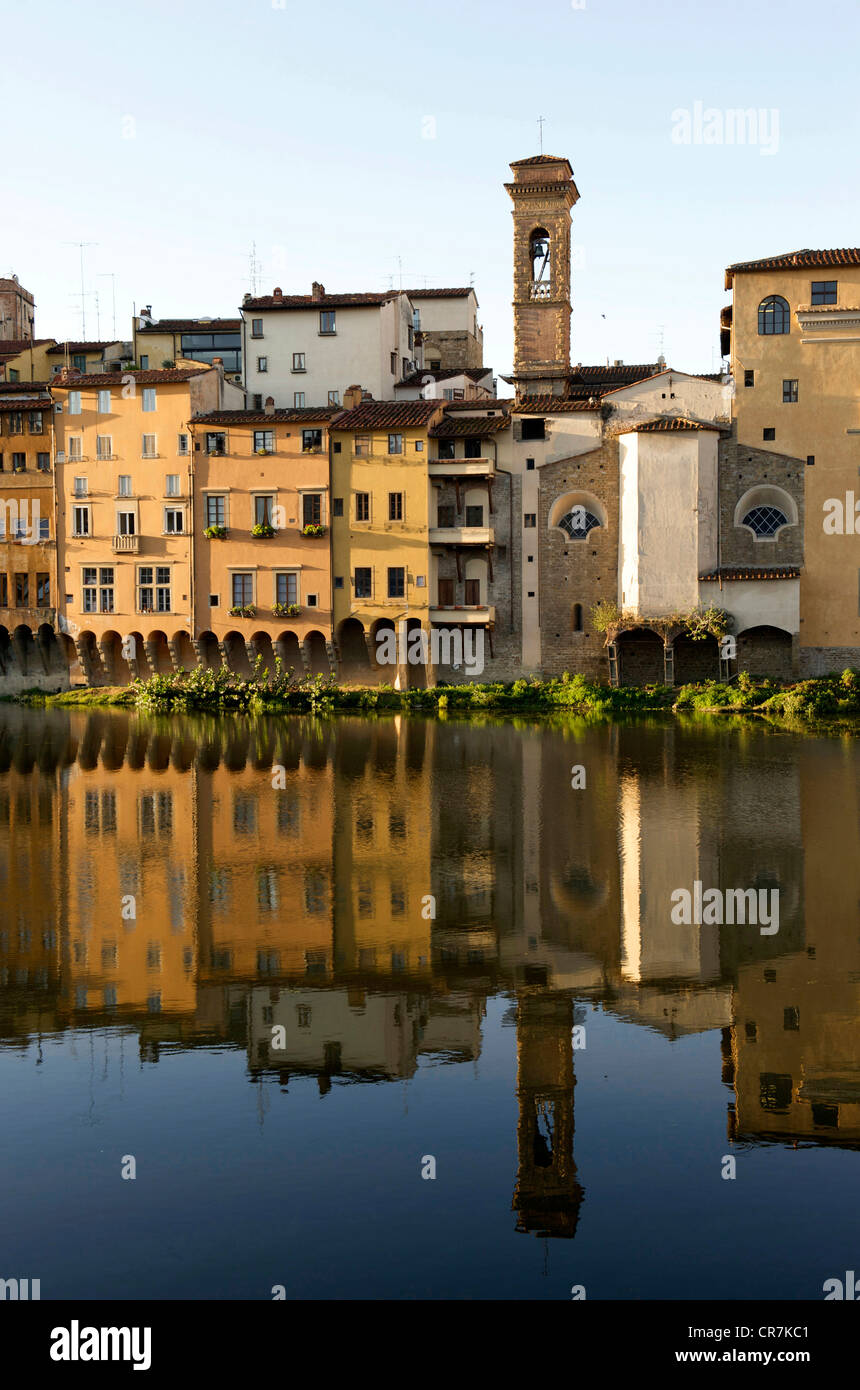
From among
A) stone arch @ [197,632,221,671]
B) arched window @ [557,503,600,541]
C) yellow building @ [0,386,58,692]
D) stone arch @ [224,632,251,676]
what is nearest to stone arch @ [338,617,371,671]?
stone arch @ [224,632,251,676]

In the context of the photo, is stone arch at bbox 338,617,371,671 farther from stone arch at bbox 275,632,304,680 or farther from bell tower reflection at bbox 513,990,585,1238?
bell tower reflection at bbox 513,990,585,1238

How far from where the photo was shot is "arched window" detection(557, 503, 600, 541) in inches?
2283

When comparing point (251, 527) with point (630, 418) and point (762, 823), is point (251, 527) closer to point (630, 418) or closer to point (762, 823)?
point (630, 418)

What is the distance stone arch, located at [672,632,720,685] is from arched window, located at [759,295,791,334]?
13505 millimetres

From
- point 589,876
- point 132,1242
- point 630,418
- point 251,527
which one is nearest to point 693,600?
point 630,418

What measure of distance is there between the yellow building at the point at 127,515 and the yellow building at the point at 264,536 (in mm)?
970

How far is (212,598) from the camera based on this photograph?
59.1 meters

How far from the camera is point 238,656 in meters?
59.6

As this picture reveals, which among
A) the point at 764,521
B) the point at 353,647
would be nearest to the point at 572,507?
the point at 764,521

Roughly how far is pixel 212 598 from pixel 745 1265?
51.3 meters

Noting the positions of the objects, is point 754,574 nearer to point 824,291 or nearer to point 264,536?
point 824,291

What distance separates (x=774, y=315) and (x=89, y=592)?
3295cm

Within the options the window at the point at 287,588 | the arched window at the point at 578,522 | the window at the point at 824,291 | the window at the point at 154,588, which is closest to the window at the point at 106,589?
the window at the point at 154,588

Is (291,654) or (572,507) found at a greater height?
(572,507)
